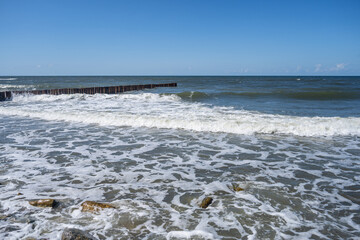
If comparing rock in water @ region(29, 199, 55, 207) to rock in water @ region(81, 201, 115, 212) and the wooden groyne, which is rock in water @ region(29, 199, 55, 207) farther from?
the wooden groyne

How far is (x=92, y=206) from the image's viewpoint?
343cm

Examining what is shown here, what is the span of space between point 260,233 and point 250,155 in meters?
3.15

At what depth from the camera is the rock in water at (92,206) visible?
340cm

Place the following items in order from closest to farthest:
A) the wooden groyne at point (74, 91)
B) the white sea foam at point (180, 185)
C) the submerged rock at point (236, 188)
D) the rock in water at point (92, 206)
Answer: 1. the white sea foam at point (180, 185)
2. the rock in water at point (92, 206)
3. the submerged rock at point (236, 188)
4. the wooden groyne at point (74, 91)

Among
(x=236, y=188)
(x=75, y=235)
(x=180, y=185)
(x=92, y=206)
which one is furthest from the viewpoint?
(x=180, y=185)

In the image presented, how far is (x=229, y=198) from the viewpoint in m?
3.81

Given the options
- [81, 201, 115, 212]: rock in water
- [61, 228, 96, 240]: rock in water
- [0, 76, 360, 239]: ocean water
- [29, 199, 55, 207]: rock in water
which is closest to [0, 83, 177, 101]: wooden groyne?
[0, 76, 360, 239]: ocean water

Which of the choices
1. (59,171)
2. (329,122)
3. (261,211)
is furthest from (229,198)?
(329,122)

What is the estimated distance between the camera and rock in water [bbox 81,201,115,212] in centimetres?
340

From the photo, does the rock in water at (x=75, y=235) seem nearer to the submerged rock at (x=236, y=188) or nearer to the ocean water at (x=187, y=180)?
the ocean water at (x=187, y=180)

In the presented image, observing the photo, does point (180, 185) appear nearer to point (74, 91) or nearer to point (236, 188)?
point (236, 188)

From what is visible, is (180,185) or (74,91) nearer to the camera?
(180,185)

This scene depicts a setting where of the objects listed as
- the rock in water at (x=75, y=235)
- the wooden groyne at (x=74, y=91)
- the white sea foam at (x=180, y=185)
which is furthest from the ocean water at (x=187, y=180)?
the wooden groyne at (x=74, y=91)

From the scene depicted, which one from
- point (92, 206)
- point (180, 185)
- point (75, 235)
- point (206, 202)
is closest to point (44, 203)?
point (92, 206)
